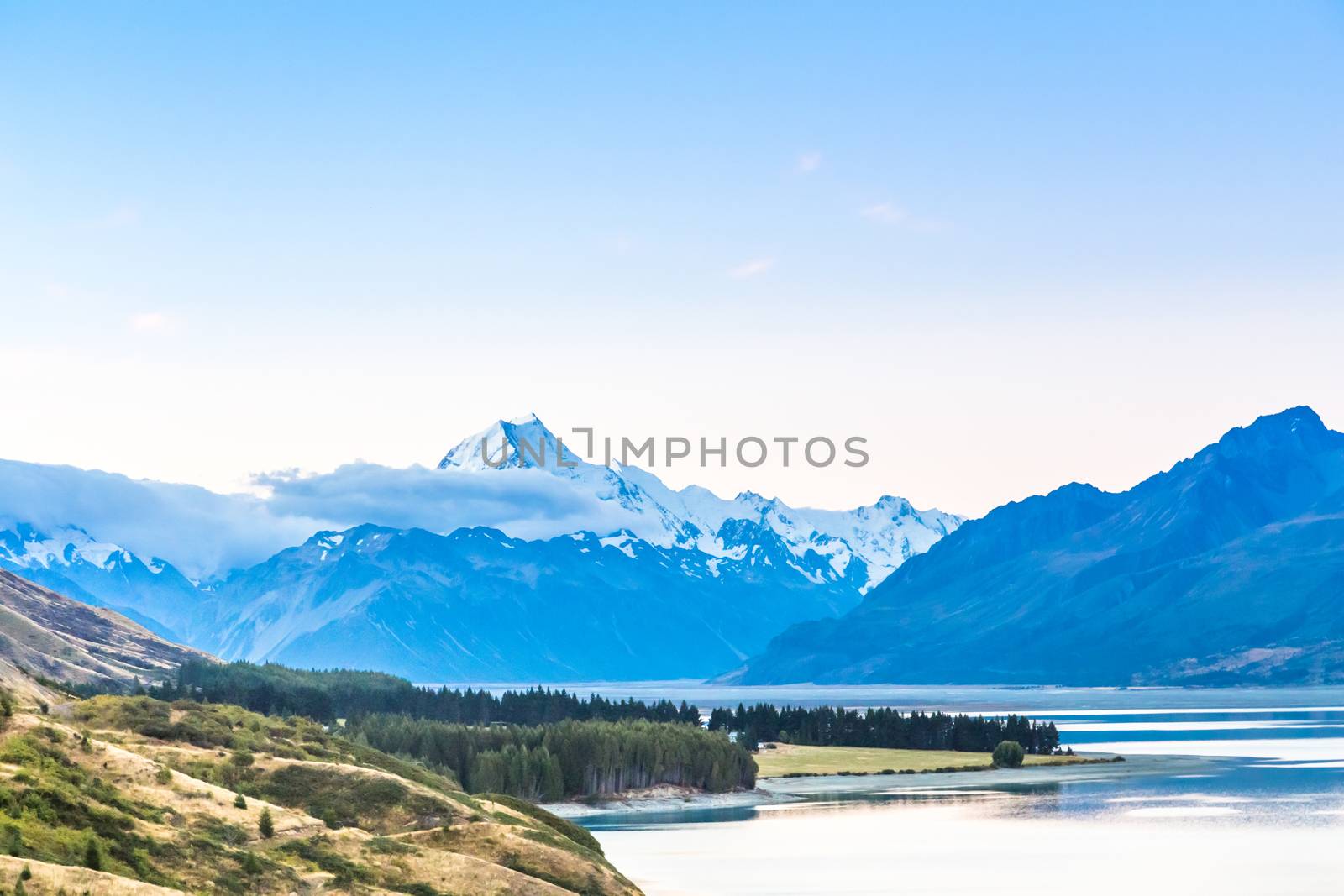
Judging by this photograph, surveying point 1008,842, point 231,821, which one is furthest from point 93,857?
point 1008,842

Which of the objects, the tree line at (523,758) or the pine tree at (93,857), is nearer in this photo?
the pine tree at (93,857)

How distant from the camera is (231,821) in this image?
84.0m

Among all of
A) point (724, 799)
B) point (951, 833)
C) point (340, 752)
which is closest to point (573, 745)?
point (724, 799)

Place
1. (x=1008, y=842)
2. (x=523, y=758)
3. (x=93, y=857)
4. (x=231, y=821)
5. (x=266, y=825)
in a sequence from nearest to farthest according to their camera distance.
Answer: (x=93, y=857)
(x=266, y=825)
(x=231, y=821)
(x=1008, y=842)
(x=523, y=758)

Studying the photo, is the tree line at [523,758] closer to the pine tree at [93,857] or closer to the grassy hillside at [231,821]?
the grassy hillside at [231,821]

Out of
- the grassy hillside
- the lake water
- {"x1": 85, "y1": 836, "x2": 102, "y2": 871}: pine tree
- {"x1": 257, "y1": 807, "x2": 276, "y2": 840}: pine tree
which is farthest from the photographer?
the lake water

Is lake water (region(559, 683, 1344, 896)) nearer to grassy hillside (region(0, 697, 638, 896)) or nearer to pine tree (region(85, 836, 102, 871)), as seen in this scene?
grassy hillside (region(0, 697, 638, 896))

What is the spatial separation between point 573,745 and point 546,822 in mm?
80000

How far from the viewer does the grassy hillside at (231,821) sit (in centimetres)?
7144

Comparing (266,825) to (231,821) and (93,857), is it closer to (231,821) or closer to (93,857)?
(231,821)

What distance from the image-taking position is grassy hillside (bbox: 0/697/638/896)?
71.4m

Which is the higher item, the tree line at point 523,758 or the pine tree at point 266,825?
the pine tree at point 266,825

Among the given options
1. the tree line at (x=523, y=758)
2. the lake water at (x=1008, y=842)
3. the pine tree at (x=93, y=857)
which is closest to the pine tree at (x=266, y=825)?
the pine tree at (x=93, y=857)

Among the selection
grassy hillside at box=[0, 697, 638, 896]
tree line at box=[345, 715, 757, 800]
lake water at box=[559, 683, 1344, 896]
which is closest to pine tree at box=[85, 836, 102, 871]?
grassy hillside at box=[0, 697, 638, 896]
